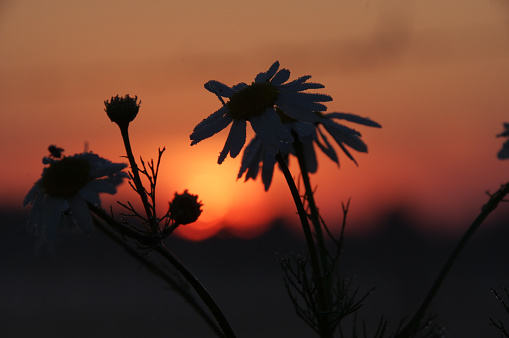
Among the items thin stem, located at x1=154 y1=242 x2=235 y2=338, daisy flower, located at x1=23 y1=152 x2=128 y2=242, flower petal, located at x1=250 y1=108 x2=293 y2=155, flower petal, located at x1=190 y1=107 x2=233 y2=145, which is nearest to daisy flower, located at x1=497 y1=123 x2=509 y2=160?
flower petal, located at x1=250 y1=108 x2=293 y2=155

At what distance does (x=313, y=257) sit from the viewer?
1660 millimetres

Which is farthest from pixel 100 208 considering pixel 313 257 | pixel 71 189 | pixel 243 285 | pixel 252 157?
pixel 243 285

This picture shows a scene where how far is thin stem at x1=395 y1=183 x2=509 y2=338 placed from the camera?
1.70m

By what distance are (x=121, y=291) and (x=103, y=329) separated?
8476mm

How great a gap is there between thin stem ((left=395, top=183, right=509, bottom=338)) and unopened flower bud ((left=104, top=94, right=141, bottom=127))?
3.37ft

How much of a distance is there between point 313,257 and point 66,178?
694 millimetres

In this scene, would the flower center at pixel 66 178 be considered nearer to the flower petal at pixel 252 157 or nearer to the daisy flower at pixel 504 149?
the flower petal at pixel 252 157

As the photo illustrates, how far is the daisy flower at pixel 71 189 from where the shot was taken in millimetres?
1419

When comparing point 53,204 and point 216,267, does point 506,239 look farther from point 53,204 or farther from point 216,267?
point 53,204

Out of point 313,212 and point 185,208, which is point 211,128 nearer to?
point 185,208

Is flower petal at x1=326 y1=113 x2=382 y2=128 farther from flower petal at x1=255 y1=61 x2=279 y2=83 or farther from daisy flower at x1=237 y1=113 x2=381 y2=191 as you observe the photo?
flower petal at x1=255 y1=61 x2=279 y2=83

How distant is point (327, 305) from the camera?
1760 mm

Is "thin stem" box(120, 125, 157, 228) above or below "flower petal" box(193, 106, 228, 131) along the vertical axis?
below

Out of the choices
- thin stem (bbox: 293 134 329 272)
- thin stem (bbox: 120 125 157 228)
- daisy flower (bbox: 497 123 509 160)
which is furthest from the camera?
thin stem (bbox: 293 134 329 272)
